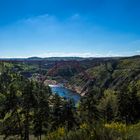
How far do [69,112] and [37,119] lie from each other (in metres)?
7.58

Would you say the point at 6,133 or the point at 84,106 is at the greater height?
the point at 84,106

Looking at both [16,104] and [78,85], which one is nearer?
[16,104]

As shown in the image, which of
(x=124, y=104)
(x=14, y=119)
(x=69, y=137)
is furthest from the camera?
(x=124, y=104)

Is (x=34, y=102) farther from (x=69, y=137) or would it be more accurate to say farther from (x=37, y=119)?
(x=69, y=137)

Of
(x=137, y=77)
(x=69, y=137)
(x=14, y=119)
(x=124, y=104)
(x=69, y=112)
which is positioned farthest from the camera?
(x=137, y=77)

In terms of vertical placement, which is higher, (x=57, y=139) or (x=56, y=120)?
(x=57, y=139)

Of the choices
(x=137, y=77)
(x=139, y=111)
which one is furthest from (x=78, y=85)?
(x=139, y=111)

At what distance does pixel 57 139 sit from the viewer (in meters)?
21.7

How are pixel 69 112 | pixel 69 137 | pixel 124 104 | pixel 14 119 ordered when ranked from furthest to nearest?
1. pixel 124 104
2. pixel 14 119
3. pixel 69 112
4. pixel 69 137

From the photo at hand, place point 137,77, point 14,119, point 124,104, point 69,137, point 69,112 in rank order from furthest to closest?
point 137,77, point 124,104, point 14,119, point 69,112, point 69,137

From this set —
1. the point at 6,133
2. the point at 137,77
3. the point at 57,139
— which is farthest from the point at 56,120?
the point at 137,77

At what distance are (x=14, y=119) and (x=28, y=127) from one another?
4801 mm

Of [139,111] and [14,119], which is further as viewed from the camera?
[139,111]

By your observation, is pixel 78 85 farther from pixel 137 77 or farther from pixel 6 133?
pixel 6 133
